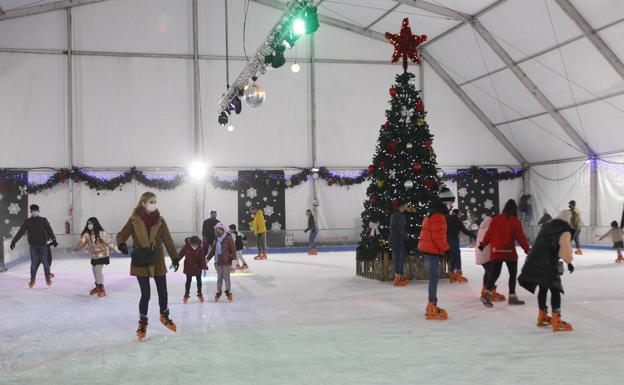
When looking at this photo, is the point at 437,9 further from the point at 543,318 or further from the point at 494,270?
Result: the point at 543,318

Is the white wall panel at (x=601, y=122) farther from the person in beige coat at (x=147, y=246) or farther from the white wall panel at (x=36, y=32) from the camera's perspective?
the white wall panel at (x=36, y=32)

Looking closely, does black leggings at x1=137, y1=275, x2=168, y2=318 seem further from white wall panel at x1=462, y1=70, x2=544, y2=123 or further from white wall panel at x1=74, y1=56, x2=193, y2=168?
white wall panel at x1=462, y1=70, x2=544, y2=123

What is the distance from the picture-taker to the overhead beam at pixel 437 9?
58.4ft

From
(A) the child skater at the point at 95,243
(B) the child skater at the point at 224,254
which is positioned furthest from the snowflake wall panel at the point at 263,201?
(B) the child skater at the point at 224,254

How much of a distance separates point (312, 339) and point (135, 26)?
16.8 metres

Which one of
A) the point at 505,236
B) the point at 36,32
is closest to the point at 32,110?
the point at 36,32

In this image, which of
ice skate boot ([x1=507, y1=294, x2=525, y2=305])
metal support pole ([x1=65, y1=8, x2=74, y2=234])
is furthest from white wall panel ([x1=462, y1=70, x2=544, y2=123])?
metal support pole ([x1=65, y1=8, x2=74, y2=234])

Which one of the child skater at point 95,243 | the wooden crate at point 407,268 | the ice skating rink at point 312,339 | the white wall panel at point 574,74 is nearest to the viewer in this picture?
the ice skating rink at point 312,339

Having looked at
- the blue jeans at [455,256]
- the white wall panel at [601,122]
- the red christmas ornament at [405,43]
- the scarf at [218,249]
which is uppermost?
the red christmas ornament at [405,43]

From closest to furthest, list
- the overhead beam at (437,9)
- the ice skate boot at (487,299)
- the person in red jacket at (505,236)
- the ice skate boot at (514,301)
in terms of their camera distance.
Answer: the person in red jacket at (505,236), the ice skate boot at (487,299), the ice skate boot at (514,301), the overhead beam at (437,9)

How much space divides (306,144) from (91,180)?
7172mm

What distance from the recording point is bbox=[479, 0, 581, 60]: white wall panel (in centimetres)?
1564

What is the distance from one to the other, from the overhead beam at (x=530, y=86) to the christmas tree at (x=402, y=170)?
784 cm

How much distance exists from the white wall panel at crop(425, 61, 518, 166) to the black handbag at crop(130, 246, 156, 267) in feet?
56.9
